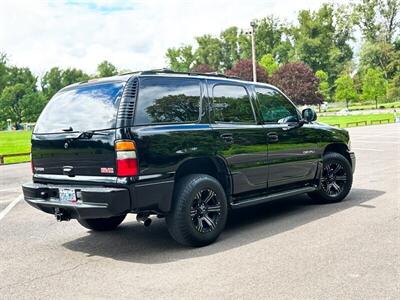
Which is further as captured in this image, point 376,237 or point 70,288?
point 376,237

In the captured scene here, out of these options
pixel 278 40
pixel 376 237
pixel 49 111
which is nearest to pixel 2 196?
pixel 49 111

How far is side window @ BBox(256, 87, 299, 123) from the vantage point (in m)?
6.32

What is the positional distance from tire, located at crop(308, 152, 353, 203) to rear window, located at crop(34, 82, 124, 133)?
11.7 ft

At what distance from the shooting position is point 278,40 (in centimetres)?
10706

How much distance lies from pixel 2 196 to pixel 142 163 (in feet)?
19.8

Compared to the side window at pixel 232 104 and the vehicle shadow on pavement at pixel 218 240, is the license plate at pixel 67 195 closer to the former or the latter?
the vehicle shadow on pavement at pixel 218 240

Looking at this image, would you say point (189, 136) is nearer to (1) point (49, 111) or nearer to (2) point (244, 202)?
(2) point (244, 202)

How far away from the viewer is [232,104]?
5941mm

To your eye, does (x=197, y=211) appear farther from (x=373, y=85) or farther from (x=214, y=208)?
(x=373, y=85)

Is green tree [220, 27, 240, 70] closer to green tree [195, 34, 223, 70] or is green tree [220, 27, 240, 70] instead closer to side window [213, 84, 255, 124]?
green tree [195, 34, 223, 70]

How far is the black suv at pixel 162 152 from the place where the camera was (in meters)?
4.73

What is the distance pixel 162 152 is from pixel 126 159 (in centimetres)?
41

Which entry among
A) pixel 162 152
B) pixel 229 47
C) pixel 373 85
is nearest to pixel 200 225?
pixel 162 152

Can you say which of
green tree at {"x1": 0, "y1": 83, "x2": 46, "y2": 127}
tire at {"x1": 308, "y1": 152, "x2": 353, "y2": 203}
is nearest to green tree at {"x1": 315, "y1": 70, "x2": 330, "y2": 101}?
green tree at {"x1": 0, "y1": 83, "x2": 46, "y2": 127}
